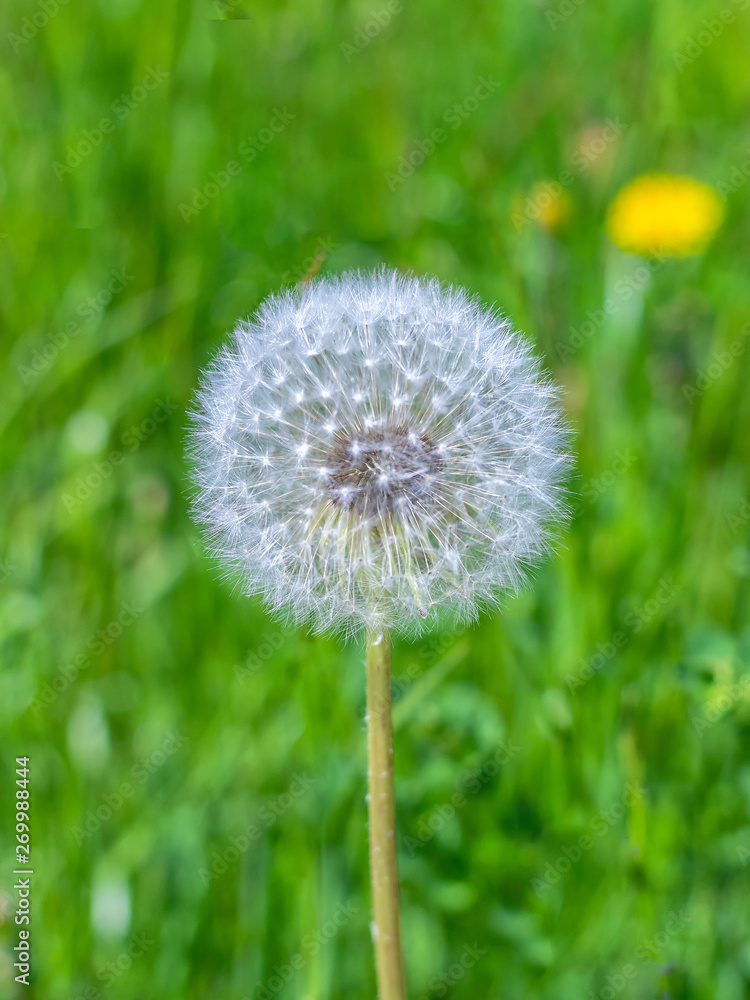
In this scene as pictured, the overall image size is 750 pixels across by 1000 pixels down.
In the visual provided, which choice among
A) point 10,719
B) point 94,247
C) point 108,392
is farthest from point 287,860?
point 94,247

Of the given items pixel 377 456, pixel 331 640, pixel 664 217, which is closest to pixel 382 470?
pixel 377 456

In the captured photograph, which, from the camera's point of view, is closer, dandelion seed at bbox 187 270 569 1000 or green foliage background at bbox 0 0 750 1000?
dandelion seed at bbox 187 270 569 1000

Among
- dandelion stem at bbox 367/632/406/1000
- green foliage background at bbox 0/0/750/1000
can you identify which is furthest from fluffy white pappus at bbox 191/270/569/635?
green foliage background at bbox 0/0/750/1000

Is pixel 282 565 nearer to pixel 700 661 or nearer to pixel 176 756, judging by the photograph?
pixel 700 661

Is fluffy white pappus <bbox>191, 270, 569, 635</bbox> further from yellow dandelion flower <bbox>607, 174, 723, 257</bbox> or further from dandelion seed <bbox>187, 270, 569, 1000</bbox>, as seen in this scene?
yellow dandelion flower <bbox>607, 174, 723, 257</bbox>

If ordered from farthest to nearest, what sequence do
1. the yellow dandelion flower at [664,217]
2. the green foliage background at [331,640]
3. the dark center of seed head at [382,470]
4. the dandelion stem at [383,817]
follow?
the yellow dandelion flower at [664,217]
the green foliage background at [331,640]
the dark center of seed head at [382,470]
the dandelion stem at [383,817]

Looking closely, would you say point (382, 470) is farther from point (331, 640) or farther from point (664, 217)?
point (664, 217)

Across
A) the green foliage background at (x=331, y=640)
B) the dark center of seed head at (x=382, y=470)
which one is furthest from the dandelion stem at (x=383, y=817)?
the green foliage background at (x=331, y=640)

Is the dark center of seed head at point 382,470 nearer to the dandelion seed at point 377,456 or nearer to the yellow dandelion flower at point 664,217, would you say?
the dandelion seed at point 377,456
